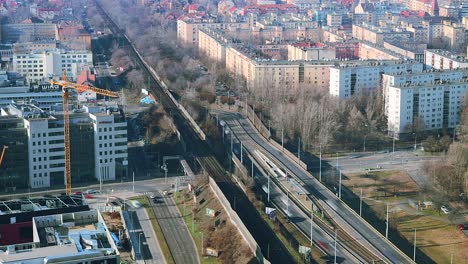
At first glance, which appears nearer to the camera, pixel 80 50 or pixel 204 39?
pixel 80 50

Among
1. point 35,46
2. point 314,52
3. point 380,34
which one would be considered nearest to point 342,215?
point 314,52

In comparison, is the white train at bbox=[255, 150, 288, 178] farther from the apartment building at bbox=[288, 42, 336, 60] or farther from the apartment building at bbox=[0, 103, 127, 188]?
the apartment building at bbox=[288, 42, 336, 60]

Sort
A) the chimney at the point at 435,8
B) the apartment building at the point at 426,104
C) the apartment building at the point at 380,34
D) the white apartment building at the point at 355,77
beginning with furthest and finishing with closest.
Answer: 1. the chimney at the point at 435,8
2. the apartment building at the point at 380,34
3. the white apartment building at the point at 355,77
4. the apartment building at the point at 426,104

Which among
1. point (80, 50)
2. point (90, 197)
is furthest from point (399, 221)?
point (80, 50)

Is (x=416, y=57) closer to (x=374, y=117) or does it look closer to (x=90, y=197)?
(x=374, y=117)

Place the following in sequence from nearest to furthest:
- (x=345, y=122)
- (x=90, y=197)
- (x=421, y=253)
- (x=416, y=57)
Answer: (x=421, y=253), (x=90, y=197), (x=345, y=122), (x=416, y=57)

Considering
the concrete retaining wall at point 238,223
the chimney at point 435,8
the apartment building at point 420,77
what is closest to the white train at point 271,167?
the concrete retaining wall at point 238,223

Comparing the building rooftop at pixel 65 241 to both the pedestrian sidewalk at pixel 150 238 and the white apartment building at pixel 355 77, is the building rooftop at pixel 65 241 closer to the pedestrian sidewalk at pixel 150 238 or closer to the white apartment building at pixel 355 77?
the pedestrian sidewalk at pixel 150 238

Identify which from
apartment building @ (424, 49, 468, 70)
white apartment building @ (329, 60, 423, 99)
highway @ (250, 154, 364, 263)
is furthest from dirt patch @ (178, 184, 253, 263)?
apartment building @ (424, 49, 468, 70)
